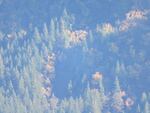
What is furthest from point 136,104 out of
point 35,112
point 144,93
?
point 35,112

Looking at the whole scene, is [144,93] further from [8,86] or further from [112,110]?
[8,86]

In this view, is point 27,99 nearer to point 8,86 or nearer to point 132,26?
point 8,86

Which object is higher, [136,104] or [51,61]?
[51,61]

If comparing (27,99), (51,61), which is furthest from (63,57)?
(27,99)

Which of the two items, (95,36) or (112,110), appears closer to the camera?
(112,110)

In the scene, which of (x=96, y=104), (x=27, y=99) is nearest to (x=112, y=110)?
(x=96, y=104)

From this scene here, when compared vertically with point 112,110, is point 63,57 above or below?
above

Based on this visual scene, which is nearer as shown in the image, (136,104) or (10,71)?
(136,104)
